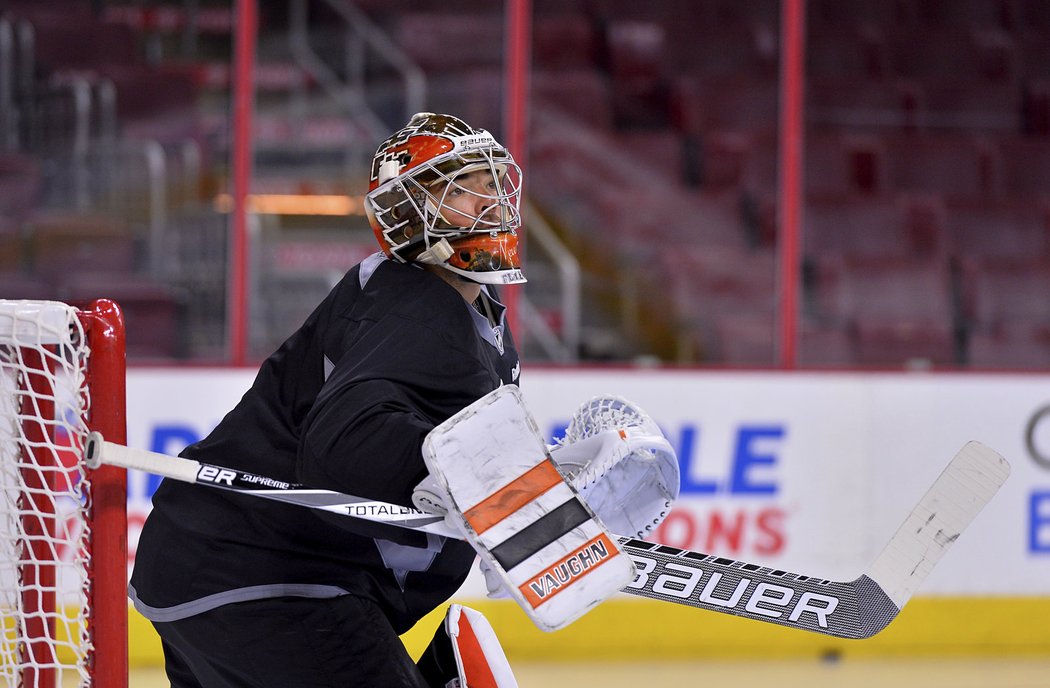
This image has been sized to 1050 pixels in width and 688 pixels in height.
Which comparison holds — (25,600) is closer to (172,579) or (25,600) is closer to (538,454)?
(172,579)

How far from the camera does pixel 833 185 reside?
4.51 metres

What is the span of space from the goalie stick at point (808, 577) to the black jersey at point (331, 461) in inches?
2.7

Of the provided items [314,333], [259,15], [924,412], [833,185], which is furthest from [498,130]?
[314,333]

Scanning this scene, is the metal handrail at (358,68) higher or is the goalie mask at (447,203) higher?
the metal handrail at (358,68)

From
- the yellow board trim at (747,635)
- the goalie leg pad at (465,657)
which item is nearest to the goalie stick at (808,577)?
the goalie leg pad at (465,657)

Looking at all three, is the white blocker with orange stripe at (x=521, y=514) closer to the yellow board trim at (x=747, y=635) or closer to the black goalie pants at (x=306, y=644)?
the black goalie pants at (x=306, y=644)

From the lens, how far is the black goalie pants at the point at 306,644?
5.22 ft

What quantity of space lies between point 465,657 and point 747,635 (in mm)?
2402

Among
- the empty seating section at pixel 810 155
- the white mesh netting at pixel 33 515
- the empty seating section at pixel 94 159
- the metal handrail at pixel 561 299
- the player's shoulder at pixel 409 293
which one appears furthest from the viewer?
the empty seating section at pixel 810 155

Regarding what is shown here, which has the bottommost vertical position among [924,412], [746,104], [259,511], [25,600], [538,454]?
[924,412]

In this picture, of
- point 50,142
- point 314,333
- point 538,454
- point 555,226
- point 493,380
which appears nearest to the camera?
point 538,454

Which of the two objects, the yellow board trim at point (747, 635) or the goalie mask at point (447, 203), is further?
the yellow board trim at point (747, 635)

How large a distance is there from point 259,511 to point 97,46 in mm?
2783

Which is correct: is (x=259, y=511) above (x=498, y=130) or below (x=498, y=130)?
below
